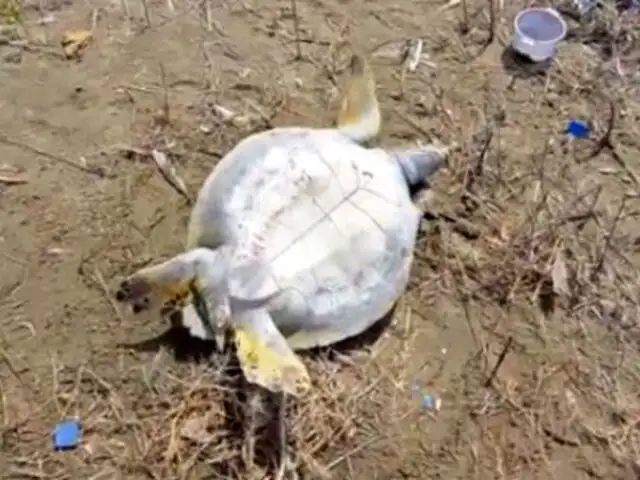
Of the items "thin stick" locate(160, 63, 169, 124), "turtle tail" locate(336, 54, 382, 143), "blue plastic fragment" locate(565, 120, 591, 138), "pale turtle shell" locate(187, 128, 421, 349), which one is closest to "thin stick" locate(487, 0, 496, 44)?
"blue plastic fragment" locate(565, 120, 591, 138)

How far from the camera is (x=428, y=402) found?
2564mm

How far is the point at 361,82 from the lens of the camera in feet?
9.69

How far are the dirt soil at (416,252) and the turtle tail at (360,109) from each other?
14 centimetres

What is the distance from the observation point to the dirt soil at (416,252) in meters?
2.47

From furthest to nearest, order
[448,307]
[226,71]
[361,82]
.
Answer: [226,71] < [361,82] < [448,307]

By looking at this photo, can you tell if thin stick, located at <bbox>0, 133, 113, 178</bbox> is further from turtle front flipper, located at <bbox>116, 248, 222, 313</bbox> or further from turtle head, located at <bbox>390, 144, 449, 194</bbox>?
turtle head, located at <bbox>390, 144, 449, 194</bbox>

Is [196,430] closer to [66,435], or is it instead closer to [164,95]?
[66,435]

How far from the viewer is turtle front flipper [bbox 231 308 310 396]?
2330mm

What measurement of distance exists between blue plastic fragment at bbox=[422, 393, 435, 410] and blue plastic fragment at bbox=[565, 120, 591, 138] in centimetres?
91

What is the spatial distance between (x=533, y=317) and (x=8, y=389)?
1.15m

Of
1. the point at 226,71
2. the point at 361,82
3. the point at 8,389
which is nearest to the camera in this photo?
the point at 8,389

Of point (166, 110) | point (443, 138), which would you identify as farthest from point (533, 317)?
point (166, 110)

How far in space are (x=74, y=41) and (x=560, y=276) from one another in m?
1.37

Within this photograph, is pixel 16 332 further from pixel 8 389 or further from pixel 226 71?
pixel 226 71
